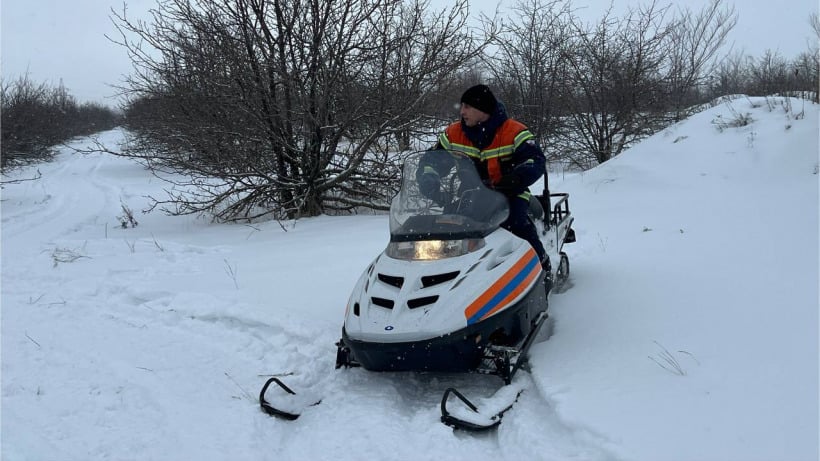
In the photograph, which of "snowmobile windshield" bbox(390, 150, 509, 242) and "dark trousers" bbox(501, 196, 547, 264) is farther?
"dark trousers" bbox(501, 196, 547, 264)

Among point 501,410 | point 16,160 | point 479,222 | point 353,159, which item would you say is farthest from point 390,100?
point 16,160

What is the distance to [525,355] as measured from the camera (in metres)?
3.22

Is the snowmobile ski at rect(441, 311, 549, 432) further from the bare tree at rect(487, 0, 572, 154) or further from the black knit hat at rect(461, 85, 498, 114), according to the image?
the bare tree at rect(487, 0, 572, 154)

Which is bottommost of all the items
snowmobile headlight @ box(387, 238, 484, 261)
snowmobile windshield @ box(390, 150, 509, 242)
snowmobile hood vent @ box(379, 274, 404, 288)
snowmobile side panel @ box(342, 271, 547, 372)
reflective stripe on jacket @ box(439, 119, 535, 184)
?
snowmobile side panel @ box(342, 271, 547, 372)

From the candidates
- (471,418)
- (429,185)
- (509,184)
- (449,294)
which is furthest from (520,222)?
(471,418)

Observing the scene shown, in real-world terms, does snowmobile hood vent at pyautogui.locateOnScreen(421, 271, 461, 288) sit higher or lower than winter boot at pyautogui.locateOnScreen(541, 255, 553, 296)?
higher

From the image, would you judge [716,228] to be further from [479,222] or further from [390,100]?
[390,100]

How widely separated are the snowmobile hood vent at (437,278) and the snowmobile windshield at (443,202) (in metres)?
0.25

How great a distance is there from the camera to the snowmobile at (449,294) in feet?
9.30

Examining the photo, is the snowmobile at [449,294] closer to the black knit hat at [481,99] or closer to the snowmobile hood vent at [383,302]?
the snowmobile hood vent at [383,302]

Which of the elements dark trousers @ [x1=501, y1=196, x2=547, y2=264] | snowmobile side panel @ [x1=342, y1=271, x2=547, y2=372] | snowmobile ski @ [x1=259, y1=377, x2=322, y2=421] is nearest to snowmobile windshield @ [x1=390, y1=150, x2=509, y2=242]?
dark trousers @ [x1=501, y1=196, x2=547, y2=264]

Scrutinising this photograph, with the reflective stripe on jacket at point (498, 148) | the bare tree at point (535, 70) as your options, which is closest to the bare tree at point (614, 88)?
the bare tree at point (535, 70)

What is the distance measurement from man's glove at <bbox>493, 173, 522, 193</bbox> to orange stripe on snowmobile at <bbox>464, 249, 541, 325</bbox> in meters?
0.43

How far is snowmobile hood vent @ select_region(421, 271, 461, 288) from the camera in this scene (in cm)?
300
